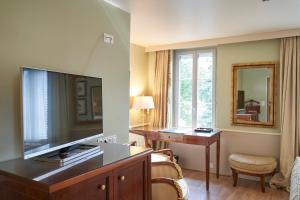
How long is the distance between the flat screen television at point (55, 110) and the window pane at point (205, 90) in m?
3.04

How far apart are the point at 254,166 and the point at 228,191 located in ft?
1.75

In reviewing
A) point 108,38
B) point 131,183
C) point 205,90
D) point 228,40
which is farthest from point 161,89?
point 131,183

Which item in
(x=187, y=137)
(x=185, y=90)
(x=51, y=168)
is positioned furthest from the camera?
(x=185, y=90)

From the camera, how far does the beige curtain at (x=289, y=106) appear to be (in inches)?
148

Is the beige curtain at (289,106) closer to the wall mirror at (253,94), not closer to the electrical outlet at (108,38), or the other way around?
the wall mirror at (253,94)

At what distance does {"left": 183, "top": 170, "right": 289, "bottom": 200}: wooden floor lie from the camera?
3.50 m

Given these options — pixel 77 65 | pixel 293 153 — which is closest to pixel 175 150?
pixel 293 153

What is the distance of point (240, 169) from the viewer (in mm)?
3797

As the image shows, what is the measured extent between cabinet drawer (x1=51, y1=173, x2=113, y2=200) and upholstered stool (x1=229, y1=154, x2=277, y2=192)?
275 centimetres

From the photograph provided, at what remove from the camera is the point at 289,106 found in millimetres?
3814

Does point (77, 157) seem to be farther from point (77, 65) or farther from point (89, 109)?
point (77, 65)

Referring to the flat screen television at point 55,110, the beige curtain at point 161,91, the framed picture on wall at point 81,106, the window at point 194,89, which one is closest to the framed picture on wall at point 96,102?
the flat screen television at point 55,110

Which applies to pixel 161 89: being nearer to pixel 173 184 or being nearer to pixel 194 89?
pixel 194 89

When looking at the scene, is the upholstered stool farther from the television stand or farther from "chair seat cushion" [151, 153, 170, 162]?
the television stand
